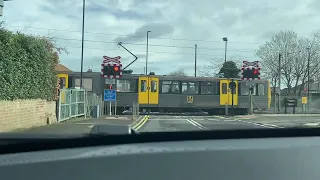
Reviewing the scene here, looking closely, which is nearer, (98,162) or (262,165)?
(98,162)

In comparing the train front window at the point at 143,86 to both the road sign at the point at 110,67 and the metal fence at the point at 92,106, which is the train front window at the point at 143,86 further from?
the road sign at the point at 110,67

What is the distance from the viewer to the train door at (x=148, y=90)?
30484mm

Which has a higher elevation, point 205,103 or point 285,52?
point 285,52

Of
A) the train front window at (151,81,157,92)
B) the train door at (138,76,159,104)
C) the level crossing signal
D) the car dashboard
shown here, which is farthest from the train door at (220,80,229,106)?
the car dashboard

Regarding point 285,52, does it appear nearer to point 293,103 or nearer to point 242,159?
point 293,103

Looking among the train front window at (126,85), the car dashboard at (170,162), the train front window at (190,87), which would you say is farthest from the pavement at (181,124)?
the train front window at (190,87)

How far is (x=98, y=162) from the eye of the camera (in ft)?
6.43

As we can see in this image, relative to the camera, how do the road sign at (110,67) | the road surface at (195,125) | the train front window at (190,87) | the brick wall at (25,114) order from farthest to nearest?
the train front window at (190,87)
the road sign at (110,67)
the brick wall at (25,114)
the road surface at (195,125)

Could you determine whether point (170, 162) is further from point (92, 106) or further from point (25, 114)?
point (92, 106)

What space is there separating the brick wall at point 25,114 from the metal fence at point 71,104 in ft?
2.74

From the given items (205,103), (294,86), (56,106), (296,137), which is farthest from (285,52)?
(296,137)

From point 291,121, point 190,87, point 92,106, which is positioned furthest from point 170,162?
point 190,87

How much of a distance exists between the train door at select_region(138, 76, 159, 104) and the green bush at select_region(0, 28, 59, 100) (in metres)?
12.8

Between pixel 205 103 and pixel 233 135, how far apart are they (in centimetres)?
2899
